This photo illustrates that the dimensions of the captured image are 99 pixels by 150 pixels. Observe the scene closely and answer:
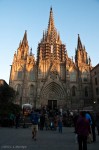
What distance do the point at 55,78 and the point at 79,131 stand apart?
35.0 meters

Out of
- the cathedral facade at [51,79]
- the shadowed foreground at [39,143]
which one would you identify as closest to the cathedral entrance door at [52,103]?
the cathedral facade at [51,79]

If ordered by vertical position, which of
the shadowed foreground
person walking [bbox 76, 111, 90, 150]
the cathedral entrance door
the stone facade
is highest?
the stone facade

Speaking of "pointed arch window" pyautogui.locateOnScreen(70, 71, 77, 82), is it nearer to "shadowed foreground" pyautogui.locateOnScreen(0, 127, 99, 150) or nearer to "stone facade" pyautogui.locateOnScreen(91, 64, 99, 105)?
"stone facade" pyautogui.locateOnScreen(91, 64, 99, 105)

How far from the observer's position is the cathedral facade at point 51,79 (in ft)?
127

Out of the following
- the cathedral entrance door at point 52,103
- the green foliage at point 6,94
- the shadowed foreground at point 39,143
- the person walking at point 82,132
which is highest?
the green foliage at point 6,94

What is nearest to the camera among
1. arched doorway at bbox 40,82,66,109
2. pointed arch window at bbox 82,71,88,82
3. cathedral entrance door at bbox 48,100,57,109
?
arched doorway at bbox 40,82,66,109

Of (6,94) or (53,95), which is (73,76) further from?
(6,94)

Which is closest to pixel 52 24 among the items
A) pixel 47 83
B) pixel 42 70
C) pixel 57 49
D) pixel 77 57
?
pixel 57 49

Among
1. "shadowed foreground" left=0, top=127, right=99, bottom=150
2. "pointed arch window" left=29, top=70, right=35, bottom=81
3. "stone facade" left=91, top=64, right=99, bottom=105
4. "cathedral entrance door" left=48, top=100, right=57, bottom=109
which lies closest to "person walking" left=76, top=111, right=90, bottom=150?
"shadowed foreground" left=0, top=127, right=99, bottom=150

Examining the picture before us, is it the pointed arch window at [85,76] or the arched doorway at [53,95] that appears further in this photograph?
the pointed arch window at [85,76]

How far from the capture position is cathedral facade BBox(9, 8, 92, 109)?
38750mm

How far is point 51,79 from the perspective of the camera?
40281mm

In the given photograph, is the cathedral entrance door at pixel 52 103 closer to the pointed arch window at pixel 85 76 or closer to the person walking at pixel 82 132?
the pointed arch window at pixel 85 76

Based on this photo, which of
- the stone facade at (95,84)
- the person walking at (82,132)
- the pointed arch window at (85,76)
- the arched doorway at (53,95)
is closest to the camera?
the person walking at (82,132)
